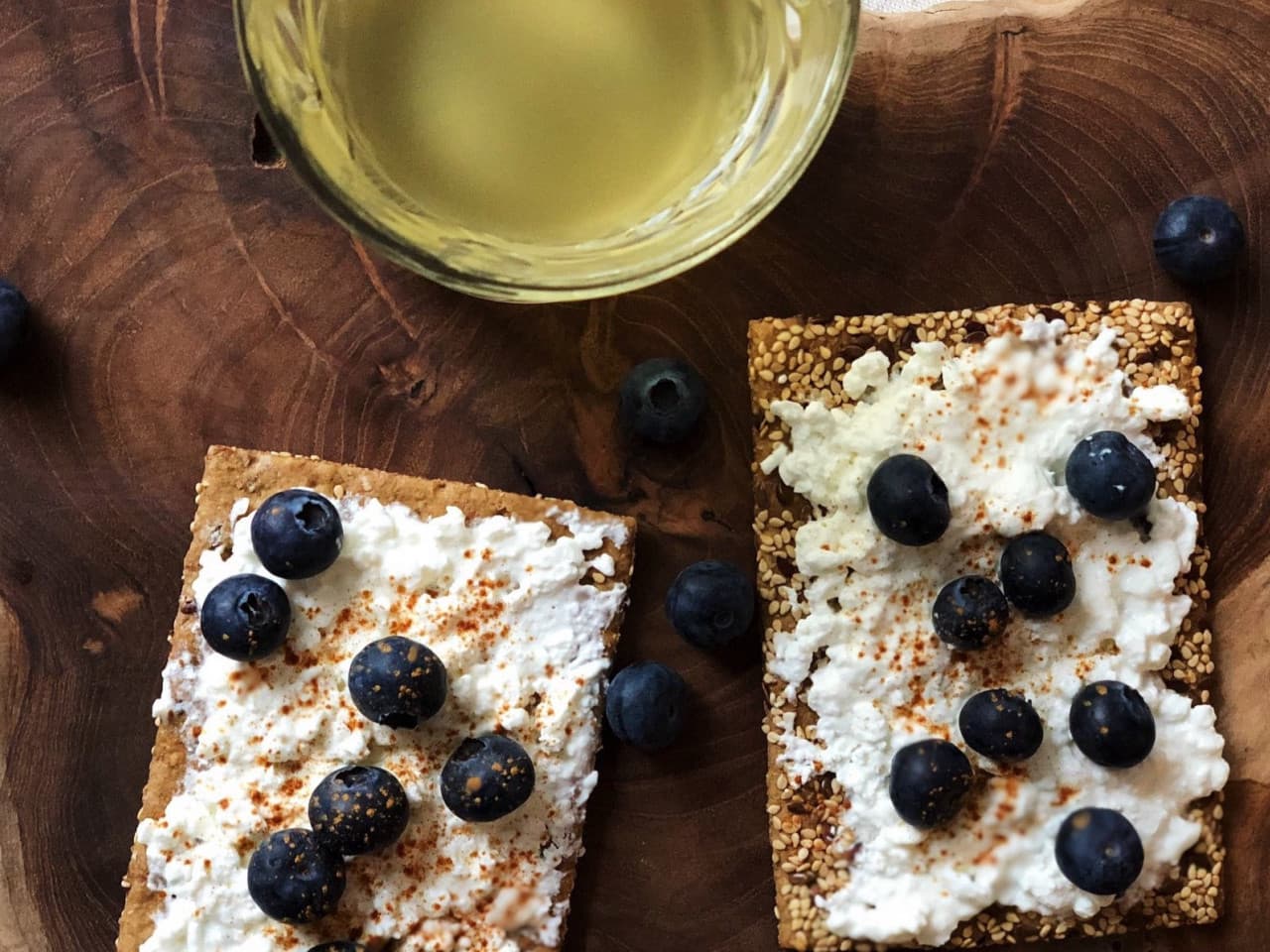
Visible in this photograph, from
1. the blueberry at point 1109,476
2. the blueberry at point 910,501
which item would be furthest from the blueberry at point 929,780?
the blueberry at point 1109,476

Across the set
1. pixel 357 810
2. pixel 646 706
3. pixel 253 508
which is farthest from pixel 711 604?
pixel 253 508

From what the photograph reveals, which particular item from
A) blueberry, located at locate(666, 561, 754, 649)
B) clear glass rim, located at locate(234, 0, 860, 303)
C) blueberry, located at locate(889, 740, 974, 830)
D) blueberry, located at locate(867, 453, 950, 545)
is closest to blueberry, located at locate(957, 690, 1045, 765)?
blueberry, located at locate(889, 740, 974, 830)

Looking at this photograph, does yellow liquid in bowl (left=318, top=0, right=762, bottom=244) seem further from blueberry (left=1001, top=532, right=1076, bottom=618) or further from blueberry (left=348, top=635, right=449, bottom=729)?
blueberry (left=1001, top=532, right=1076, bottom=618)

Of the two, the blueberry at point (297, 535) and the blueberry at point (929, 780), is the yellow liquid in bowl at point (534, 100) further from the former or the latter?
the blueberry at point (929, 780)

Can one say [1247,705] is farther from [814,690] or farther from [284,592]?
[284,592]

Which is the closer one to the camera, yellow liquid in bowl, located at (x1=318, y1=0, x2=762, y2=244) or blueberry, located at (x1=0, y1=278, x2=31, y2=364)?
yellow liquid in bowl, located at (x1=318, y1=0, x2=762, y2=244)

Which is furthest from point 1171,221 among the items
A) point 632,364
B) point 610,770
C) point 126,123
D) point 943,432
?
point 126,123

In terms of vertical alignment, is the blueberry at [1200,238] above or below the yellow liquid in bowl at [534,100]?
below
